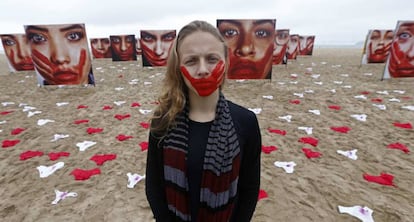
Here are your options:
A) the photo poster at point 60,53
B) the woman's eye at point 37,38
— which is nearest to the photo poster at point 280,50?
the photo poster at point 60,53

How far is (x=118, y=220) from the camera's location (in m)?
2.25

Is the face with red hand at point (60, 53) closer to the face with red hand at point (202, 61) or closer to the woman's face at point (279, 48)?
the face with red hand at point (202, 61)

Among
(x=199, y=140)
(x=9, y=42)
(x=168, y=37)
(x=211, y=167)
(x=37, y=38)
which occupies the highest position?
(x=168, y=37)

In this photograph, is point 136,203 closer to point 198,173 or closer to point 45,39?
point 198,173

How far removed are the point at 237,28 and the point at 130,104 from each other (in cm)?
409

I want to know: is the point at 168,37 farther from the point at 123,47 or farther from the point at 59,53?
the point at 123,47

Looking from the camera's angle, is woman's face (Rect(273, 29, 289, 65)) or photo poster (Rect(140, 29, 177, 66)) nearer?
photo poster (Rect(140, 29, 177, 66))

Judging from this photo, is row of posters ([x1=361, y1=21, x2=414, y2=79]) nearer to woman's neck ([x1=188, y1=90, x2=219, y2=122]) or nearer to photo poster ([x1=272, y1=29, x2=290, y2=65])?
photo poster ([x1=272, y1=29, x2=290, y2=65])

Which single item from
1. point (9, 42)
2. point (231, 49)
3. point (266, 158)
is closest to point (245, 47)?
point (231, 49)

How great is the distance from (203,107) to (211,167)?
1.02 feet

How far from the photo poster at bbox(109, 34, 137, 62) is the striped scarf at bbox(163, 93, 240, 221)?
51.2 ft

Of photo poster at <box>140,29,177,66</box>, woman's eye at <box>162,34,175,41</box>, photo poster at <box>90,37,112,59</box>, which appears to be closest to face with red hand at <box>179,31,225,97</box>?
photo poster at <box>140,29,177,66</box>

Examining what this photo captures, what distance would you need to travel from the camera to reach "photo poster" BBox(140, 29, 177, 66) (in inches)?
447

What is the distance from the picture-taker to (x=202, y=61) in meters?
1.07
